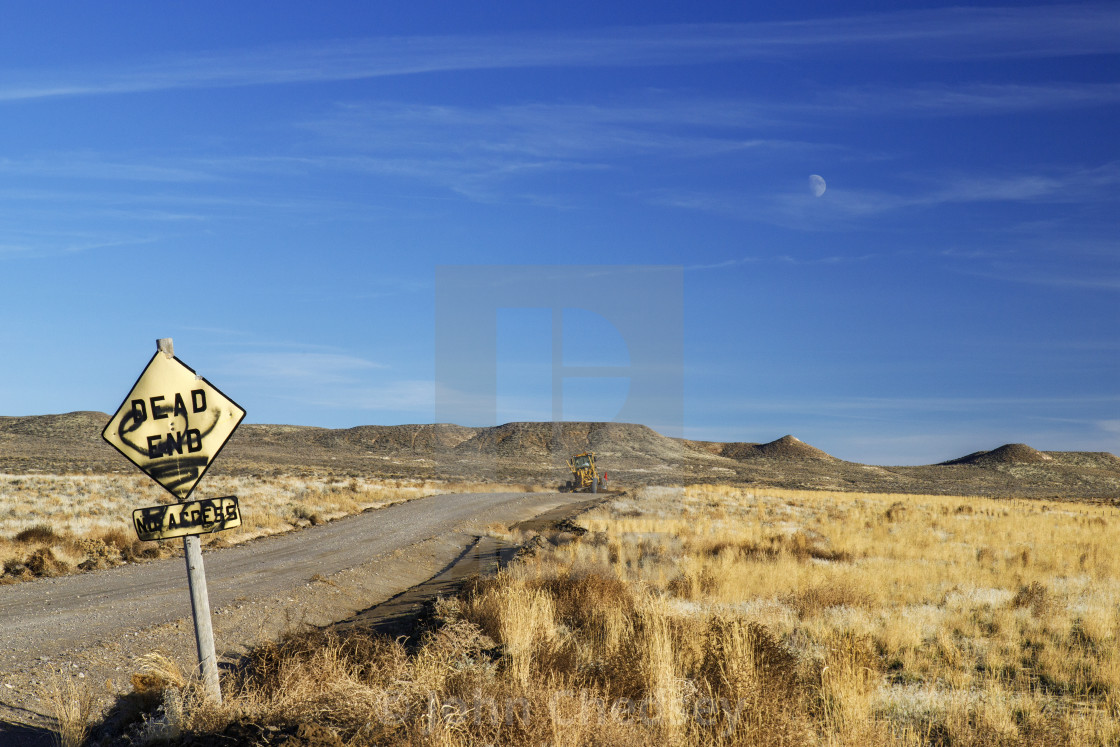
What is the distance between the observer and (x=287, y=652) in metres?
8.06

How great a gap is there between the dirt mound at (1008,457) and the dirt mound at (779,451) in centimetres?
2724

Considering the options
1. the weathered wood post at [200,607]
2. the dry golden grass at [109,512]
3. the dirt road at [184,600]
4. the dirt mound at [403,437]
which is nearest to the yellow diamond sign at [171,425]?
the weathered wood post at [200,607]

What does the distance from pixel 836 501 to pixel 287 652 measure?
133ft

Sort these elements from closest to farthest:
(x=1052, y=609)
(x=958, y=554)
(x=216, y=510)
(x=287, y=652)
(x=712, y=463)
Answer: (x=216, y=510), (x=287, y=652), (x=1052, y=609), (x=958, y=554), (x=712, y=463)

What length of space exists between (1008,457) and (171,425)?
529 ft

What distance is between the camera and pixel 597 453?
10969 centimetres

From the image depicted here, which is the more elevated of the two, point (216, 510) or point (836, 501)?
point (216, 510)

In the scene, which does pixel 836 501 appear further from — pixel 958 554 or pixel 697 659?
pixel 697 659

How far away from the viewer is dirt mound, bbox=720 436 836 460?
6024 inches

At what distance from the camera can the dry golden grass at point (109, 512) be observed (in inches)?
688

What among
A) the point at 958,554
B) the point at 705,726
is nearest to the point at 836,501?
the point at 958,554

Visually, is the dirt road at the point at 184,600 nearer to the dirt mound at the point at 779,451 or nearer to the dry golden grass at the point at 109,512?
the dry golden grass at the point at 109,512

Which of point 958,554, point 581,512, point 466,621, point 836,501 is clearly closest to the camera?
point 466,621

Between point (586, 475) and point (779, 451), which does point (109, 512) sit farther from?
point (779, 451)
